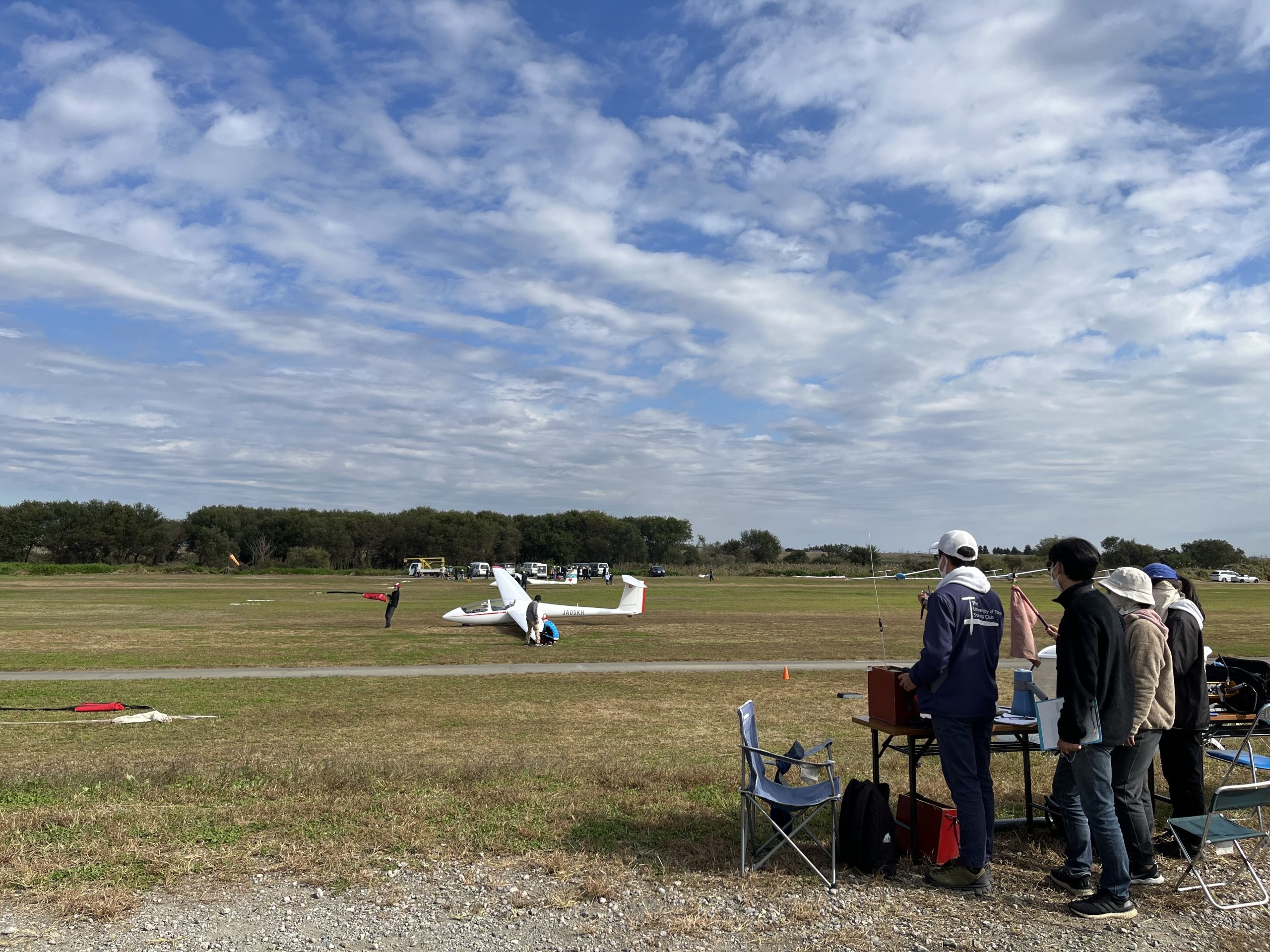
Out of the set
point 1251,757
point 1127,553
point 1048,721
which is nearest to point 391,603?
point 1048,721

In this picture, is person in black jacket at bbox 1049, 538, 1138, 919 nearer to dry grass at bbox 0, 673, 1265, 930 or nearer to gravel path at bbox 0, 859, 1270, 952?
gravel path at bbox 0, 859, 1270, 952

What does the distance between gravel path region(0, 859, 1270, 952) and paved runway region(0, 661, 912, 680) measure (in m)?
11.7

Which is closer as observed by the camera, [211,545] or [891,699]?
[891,699]

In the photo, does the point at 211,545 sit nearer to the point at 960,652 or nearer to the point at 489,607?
the point at 489,607

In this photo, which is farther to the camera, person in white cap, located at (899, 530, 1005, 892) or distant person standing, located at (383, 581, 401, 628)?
distant person standing, located at (383, 581, 401, 628)

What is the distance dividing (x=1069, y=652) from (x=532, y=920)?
9.80ft

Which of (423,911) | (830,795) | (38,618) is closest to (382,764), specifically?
(423,911)

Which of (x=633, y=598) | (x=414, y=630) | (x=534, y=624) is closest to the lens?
(x=534, y=624)

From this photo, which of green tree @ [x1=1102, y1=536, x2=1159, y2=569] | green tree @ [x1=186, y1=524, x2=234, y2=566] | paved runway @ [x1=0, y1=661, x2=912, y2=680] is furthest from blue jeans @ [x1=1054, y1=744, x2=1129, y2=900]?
green tree @ [x1=186, y1=524, x2=234, y2=566]

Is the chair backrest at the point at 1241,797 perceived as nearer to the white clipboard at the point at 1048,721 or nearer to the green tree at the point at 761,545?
the white clipboard at the point at 1048,721

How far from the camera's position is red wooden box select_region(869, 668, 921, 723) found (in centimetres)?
500

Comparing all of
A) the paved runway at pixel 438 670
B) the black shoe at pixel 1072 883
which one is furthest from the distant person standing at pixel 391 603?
the black shoe at pixel 1072 883

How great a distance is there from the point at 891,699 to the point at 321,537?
110411 millimetres

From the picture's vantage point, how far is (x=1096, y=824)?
4.13m
